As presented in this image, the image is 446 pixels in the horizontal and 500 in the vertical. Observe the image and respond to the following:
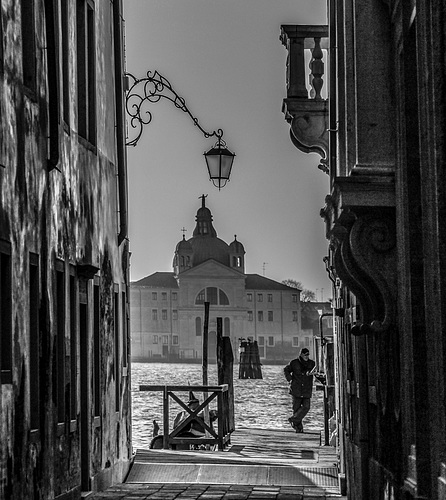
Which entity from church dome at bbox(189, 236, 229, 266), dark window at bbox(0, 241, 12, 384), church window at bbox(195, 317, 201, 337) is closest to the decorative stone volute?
dark window at bbox(0, 241, 12, 384)

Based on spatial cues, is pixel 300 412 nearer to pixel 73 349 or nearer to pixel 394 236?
pixel 73 349

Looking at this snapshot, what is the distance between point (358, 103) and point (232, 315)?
17153 centimetres

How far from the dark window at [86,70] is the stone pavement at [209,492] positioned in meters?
3.85

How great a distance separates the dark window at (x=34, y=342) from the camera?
1139 centimetres

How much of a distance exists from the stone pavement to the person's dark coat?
14608 mm

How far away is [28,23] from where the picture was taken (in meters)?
11.6

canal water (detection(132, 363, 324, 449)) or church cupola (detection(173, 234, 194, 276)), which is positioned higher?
church cupola (detection(173, 234, 194, 276))

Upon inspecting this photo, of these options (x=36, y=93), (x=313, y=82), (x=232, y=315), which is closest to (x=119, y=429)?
(x=313, y=82)

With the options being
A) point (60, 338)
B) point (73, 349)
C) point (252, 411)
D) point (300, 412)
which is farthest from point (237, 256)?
point (60, 338)

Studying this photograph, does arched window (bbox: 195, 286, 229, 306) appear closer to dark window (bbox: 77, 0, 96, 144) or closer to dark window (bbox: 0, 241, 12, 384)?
dark window (bbox: 77, 0, 96, 144)

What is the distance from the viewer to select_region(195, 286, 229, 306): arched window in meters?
182

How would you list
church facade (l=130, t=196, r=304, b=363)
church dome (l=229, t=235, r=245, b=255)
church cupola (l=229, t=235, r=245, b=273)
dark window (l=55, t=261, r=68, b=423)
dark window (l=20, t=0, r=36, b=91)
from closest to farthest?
dark window (l=20, t=0, r=36, b=91) < dark window (l=55, t=261, r=68, b=423) < church facade (l=130, t=196, r=304, b=363) < church cupola (l=229, t=235, r=245, b=273) < church dome (l=229, t=235, r=245, b=255)

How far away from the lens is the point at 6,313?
34.0ft

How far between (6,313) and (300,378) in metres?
21.1
